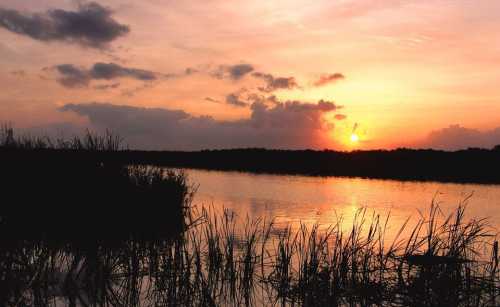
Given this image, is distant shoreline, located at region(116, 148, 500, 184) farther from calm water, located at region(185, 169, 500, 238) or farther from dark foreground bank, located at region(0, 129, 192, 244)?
dark foreground bank, located at region(0, 129, 192, 244)

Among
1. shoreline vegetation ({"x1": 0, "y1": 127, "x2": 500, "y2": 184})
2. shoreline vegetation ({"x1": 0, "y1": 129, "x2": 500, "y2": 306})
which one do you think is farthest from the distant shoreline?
shoreline vegetation ({"x1": 0, "y1": 129, "x2": 500, "y2": 306})

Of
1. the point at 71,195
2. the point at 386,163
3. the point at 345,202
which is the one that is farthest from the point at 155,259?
the point at 386,163

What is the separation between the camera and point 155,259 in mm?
11547

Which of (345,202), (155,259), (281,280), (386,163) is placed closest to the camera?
(281,280)

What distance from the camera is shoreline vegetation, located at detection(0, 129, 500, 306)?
9484 mm

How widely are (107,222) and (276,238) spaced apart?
735cm

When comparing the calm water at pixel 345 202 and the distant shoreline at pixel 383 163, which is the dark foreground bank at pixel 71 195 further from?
the distant shoreline at pixel 383 163

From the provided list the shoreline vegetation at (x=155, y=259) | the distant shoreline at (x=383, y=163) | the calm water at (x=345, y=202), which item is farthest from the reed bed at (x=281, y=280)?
the distant shoreline at (x=383, y=163)

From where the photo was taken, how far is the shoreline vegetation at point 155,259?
9.48 m

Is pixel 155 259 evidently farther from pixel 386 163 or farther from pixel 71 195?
pixel 386 163

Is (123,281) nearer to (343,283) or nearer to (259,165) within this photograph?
(343,283)

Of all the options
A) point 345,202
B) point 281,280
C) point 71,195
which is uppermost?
point 71,195

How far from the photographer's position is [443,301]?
8.42 meters

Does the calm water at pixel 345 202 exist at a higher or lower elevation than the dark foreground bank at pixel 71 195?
lower
